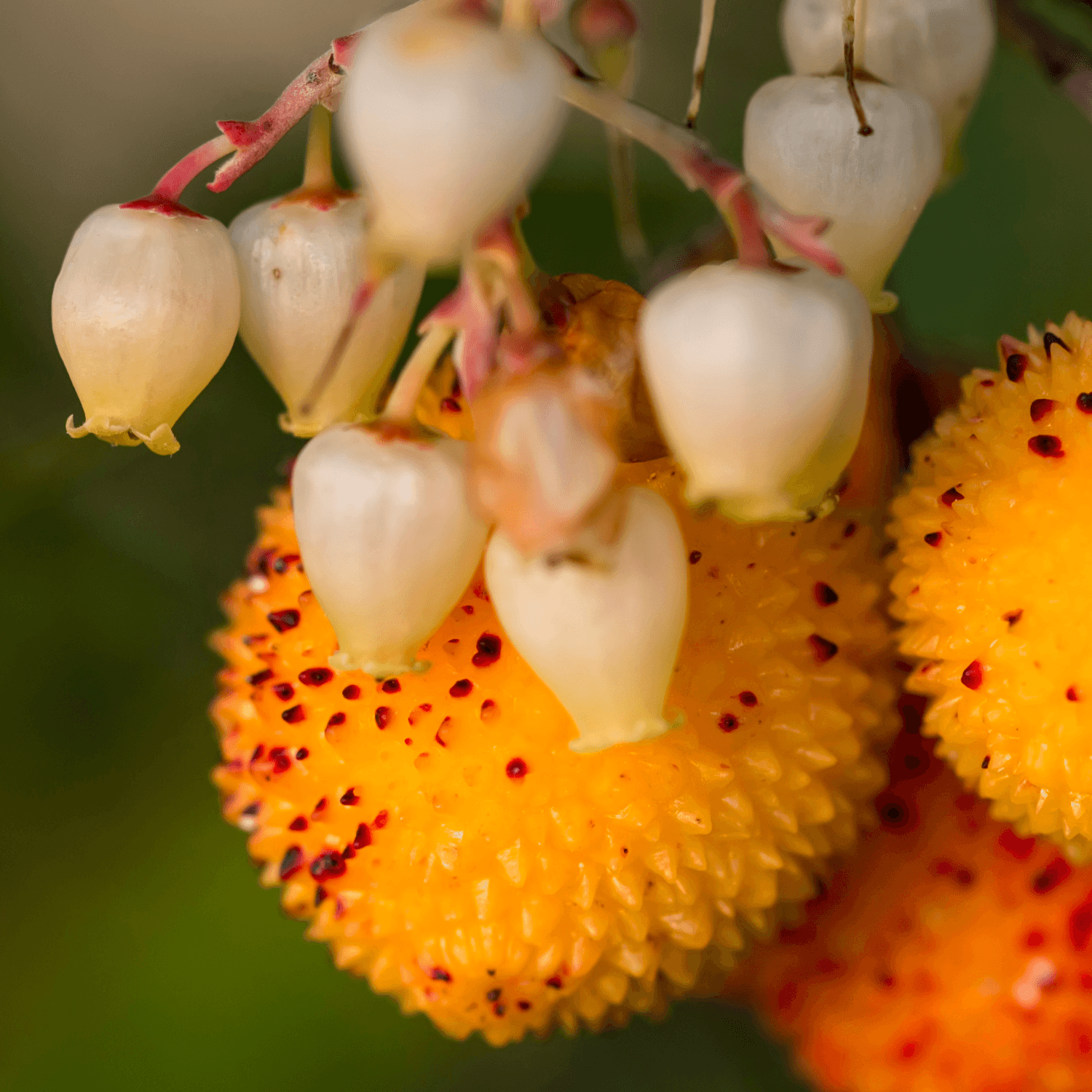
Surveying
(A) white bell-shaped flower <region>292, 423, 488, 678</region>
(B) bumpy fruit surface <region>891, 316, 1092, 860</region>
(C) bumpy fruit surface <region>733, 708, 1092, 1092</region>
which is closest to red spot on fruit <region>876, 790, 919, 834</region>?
(C) bumpy fruit surface <region>733, 708, 1092, 1092</region>

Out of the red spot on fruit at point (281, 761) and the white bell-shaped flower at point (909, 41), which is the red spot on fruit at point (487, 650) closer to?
the red spot on fruit at point (281, 761)

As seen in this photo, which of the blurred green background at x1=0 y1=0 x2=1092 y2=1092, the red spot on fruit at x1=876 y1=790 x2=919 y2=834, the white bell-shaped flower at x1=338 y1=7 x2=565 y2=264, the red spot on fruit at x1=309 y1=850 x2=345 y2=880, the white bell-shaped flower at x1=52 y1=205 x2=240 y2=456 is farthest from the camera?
the blurred green background at x1=0 y1=0 x2=1092 y2=1092

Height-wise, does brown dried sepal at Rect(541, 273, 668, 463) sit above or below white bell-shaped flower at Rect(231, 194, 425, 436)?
below

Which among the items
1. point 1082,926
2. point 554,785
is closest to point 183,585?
point 554,785

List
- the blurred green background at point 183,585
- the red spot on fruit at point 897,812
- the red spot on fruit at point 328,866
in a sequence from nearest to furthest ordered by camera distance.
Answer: the red spot on fruit at point 328,866 < the red spot on fruit at point 897,812 < the blurred green background at point 183,585

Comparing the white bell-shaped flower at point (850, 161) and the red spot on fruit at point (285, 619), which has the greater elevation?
the white bell-shaped flower at point (850, 161)

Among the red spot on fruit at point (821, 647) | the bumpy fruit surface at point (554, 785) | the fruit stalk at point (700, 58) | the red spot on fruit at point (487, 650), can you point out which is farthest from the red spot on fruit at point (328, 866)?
the fruit stalk at point (700, 58)

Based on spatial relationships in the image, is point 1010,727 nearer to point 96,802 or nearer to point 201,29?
point 96,802

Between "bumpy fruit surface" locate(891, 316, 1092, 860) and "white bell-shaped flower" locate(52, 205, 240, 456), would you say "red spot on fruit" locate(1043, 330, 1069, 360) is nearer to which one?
"bumpy fruit surface" locate(891, 316, 1092, 860)
